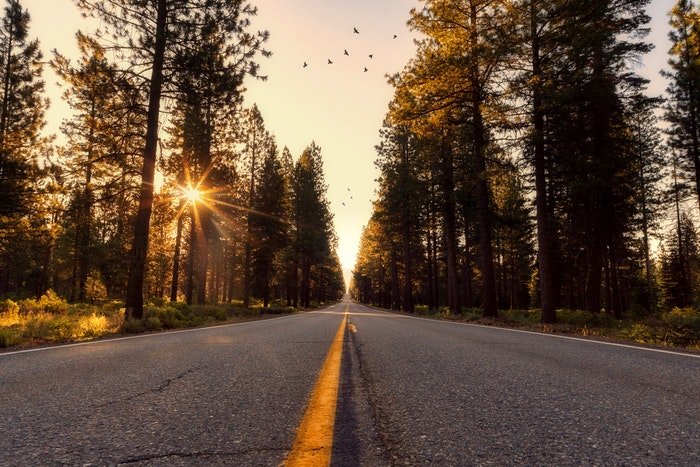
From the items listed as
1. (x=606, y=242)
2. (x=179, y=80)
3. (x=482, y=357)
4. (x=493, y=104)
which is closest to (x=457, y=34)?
(x=493, y=104)

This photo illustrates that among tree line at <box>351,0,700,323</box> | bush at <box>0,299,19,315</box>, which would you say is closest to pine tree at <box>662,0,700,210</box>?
tree line at <box>351,0,700,323</box>

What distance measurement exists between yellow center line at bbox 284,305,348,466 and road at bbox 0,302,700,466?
0.04 metres

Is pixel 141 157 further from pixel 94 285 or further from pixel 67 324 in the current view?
pixel 94 285

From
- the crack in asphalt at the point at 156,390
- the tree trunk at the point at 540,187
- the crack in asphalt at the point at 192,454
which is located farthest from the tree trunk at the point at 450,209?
the crack in asphalt at the point at 192,454

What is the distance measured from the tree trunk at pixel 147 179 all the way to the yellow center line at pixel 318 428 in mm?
10992

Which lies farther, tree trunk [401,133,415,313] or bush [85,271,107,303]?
bush [85,271,107,303]

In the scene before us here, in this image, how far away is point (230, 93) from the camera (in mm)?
14180

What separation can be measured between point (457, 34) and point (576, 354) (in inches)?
577

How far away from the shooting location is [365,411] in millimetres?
2412

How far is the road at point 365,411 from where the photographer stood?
5.75 feet

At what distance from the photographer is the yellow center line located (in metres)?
1.67

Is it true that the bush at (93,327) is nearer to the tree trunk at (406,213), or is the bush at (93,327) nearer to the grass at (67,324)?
the grass at (67,324)

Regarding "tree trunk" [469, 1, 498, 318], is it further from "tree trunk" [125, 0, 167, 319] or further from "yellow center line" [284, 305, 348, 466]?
"yellow center line" [284, 305, 348, 466]

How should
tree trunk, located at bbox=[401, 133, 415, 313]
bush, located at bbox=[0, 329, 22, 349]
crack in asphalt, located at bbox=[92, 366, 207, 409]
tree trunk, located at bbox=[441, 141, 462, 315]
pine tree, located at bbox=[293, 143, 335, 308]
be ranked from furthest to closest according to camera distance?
pine tree, located at bbox=[293, 143, 335, 308], tree trunk, located at bbox=[401, 133, 415, 313], tree trunk, located at bbox=[441, 141, 462, 315], bush, located at bbox=[0, 329, 22, 349], crack in asphalt, located at bbox=[92, 366, 207, 409]
